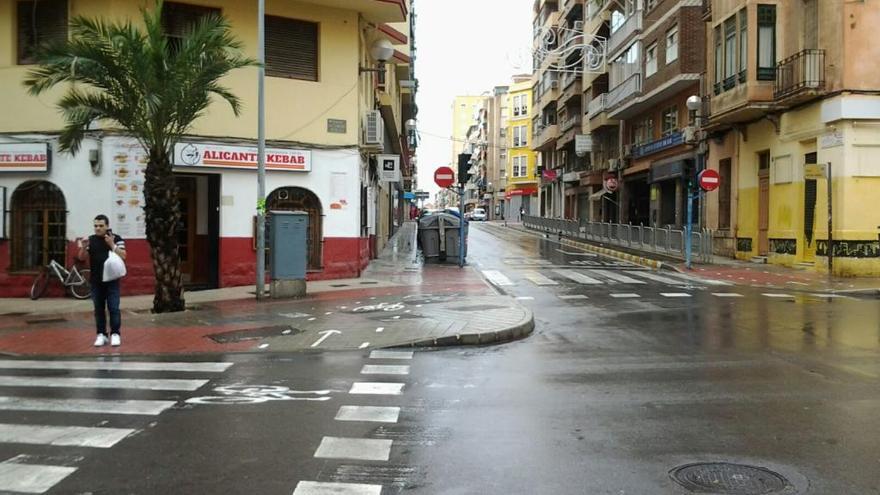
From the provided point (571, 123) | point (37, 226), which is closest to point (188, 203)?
point (37, 226)

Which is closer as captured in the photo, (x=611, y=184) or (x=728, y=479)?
(x=728, y=479)

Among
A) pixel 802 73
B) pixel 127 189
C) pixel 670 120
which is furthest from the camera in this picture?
pixel 670 120

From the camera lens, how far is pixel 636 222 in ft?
132

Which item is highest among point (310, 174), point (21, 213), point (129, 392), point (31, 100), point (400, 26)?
point (400, 26)

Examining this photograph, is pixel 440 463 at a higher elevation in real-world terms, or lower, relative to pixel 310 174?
lower

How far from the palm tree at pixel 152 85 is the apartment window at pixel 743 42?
1705 centimetres

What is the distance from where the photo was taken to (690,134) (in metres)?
28.6

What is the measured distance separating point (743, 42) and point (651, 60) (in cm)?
1048

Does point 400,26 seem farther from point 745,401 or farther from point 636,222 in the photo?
point 745,401

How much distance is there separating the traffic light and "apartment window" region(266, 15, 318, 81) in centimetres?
663

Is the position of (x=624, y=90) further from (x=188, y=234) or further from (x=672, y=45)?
(x=188, y=234)

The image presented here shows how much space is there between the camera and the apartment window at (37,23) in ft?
51.8

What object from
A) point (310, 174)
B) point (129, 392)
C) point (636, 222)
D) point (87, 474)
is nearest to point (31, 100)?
point (310, 174)

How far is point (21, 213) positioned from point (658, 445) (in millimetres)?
15794
